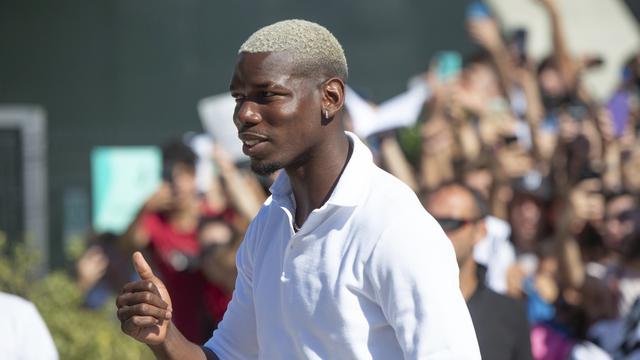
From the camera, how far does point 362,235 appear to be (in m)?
2.78

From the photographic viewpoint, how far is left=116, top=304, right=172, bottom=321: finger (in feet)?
9.11

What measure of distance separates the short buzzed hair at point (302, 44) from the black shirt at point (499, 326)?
6.18 feet

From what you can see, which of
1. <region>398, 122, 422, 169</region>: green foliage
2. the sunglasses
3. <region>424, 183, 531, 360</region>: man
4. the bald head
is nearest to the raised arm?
<region>398, 122, 422, 169</region>: green foliage

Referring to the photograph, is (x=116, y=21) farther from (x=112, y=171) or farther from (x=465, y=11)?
(x=465, y=11)

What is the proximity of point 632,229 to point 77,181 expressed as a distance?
5.60 metres

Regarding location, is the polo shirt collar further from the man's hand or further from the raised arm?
the raised arm

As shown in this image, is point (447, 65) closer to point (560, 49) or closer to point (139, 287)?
point (560, 49)

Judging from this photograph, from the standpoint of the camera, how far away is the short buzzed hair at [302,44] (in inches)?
112

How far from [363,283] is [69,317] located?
498 cm

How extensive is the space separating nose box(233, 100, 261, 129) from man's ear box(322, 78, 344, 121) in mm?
150

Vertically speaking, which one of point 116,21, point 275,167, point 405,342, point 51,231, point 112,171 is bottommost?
point 51,231

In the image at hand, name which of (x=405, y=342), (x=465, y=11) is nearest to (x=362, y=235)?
(x=405, y=342)

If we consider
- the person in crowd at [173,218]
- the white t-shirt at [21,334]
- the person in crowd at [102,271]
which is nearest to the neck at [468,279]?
the white t-shirt at [21,334]

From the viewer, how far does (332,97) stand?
114 inches
